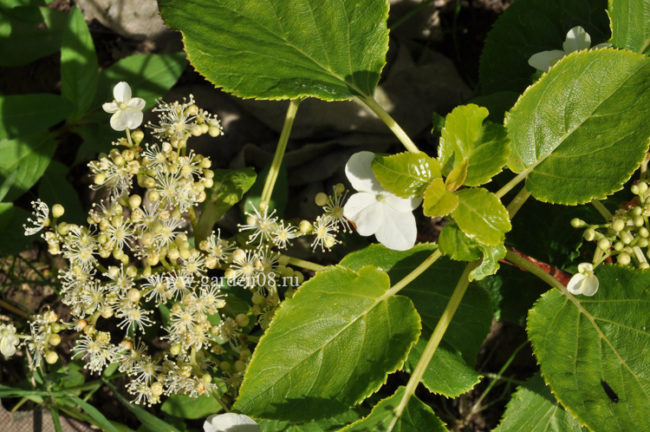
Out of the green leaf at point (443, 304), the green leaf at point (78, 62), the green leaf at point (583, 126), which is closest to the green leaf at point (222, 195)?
the green leaf at point (443, 304)

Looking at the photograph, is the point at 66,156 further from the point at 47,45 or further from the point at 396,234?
the point at 396,234

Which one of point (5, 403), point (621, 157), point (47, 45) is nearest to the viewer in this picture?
point (621, 157)

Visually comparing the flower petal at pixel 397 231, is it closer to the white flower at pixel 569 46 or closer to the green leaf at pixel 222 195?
the green leaf at pixel 222 195

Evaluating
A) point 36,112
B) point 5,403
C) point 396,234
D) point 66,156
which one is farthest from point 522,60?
point 5,403

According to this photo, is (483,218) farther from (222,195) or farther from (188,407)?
(188,407)

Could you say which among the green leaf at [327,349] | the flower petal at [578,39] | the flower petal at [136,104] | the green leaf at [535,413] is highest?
the flower petal at [578,39]
